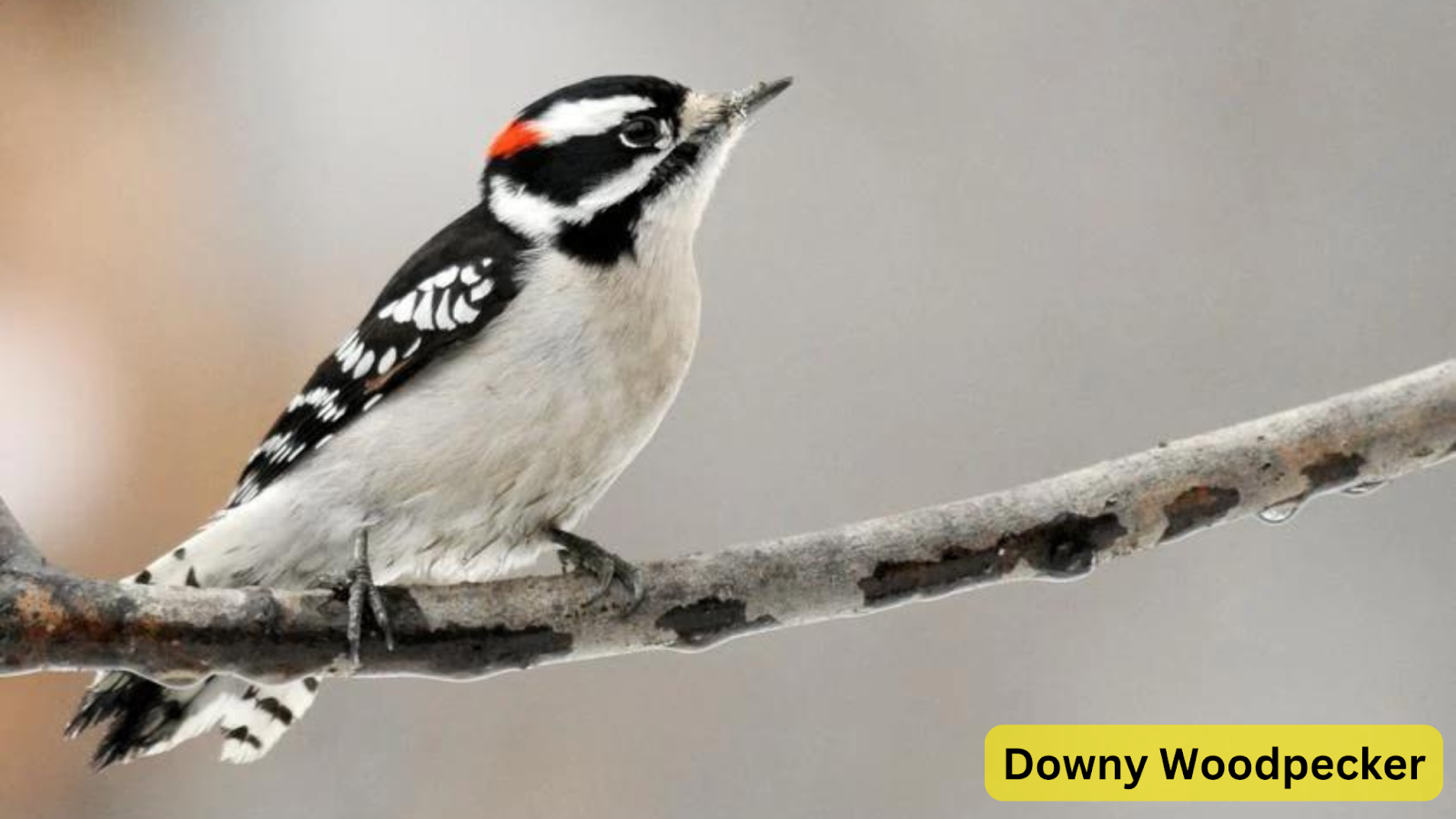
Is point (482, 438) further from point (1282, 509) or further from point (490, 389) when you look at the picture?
point (1282, 509)

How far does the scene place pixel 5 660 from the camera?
3.74ft

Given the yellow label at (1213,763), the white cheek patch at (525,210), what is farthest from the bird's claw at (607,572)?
the yellow label at (1213,763)

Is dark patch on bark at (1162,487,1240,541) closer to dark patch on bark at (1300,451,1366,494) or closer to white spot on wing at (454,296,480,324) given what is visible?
dark patch on bark at (1300,451,1366,494)

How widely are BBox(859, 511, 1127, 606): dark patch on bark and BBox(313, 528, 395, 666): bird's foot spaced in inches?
Answer: 13.9

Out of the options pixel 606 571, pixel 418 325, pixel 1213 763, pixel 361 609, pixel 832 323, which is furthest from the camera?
pixel 832 323

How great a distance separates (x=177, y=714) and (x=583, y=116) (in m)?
0.52

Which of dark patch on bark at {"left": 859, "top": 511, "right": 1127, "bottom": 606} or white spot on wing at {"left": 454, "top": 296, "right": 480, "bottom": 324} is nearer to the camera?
dark patch on bark at {"left": 859, "top": 511, "right": 1127, "bottom": 606}

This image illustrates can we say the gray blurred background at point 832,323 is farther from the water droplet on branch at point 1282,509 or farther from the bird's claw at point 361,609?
the water droplet on branch at point 1282,509

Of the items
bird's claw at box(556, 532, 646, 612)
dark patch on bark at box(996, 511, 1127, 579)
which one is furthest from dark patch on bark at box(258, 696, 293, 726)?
dark patch on bark at box(996, 511, 1127, 579)

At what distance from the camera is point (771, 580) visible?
136 centimetres

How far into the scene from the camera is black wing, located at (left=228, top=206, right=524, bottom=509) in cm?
147

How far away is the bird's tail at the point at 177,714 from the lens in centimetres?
127

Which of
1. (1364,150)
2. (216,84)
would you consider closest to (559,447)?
(216,84)

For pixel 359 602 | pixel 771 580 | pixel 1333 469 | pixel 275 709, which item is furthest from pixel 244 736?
pixel 1333 469
